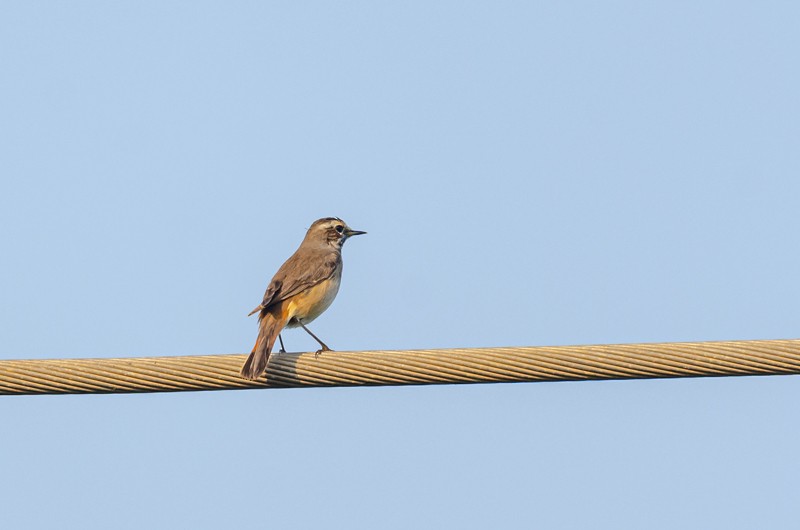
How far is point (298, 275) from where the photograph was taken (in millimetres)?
12914

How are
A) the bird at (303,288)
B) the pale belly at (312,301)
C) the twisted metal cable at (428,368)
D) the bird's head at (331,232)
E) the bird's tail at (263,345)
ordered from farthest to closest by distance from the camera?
the bird's head at (331,232) < the pale belly at (312,301) < the bird at (303,288) < the bird's tail at (263,345) < the twisted metal cable at (428,368)

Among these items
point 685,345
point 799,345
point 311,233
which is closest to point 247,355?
point 685,345

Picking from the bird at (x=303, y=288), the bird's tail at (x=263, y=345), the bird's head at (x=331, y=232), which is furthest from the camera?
the bird's head at (x=331, y=232)

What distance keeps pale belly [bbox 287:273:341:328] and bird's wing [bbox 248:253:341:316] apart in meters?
0.07

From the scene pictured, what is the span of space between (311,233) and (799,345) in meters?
7.84

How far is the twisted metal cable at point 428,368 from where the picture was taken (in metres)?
8.40

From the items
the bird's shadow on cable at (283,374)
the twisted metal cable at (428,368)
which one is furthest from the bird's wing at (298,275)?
the twisted metal cable at (428,368)

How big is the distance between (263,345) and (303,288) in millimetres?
2400

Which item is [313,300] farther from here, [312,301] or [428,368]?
[428,368]

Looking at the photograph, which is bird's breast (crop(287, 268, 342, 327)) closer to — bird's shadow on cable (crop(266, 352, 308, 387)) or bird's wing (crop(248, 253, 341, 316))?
bird's wing (crop(248, 253, 341, 316))

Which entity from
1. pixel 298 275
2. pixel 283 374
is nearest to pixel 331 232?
pixel 298 275

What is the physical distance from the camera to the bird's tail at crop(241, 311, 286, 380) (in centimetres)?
911

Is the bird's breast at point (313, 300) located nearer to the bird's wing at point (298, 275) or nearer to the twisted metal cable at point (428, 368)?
the bird's wing at point (298, 275)

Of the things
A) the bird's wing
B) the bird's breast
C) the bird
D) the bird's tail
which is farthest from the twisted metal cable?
the bird's breast
